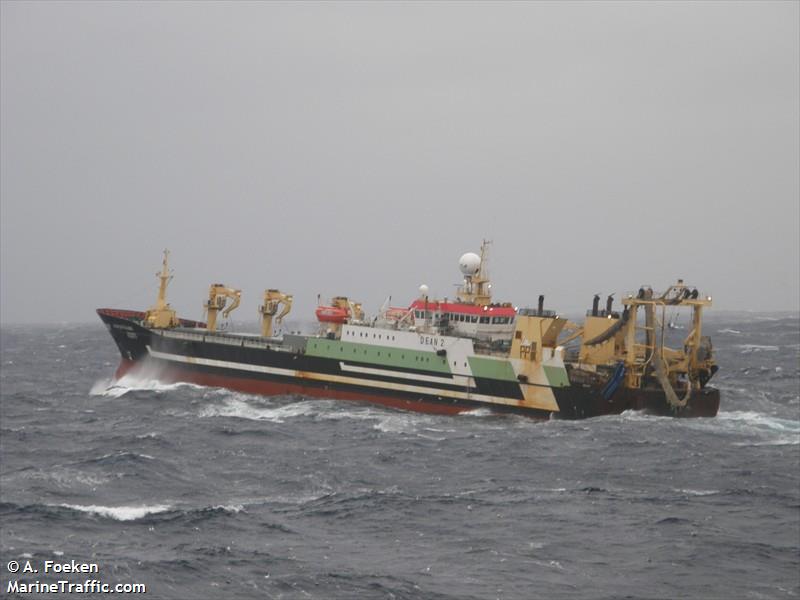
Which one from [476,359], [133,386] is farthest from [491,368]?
[133,386]

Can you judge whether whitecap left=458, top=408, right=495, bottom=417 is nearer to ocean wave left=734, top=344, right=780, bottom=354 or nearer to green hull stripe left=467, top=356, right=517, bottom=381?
green hull stripe left=467, top=356, right=517, bottom=381

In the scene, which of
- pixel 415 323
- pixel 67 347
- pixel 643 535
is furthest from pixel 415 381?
pixel 67 347

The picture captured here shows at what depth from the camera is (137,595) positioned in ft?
65.8

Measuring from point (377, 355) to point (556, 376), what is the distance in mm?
8636

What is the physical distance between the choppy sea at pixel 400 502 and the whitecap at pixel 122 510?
0.11 meters

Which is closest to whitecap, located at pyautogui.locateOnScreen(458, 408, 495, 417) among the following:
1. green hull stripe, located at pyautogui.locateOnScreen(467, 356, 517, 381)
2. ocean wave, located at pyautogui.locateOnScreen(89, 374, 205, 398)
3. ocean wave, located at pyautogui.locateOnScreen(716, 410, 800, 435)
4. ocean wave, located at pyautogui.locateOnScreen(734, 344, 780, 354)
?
green hull stripe, located at pyautogui.locateOnScreen(467, 356, 517, 381)

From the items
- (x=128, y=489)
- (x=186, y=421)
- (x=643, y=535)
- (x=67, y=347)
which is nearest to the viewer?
(x=643, y=535)

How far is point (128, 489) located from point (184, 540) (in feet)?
19.8

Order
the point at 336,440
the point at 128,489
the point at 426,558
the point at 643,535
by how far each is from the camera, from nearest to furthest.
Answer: the point at 426,558 → the point at 643,535 → the point at 128,489 → the point at 336,440

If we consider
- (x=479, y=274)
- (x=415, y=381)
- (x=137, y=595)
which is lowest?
(x=137, y=595)

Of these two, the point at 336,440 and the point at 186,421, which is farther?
the point at 186,421

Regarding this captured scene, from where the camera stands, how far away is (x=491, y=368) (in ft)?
147

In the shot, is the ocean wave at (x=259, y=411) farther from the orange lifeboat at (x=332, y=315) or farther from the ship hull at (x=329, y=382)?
the orange lifeboat at (x=332, y=315)

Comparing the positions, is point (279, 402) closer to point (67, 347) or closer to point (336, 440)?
point (336, 440)
